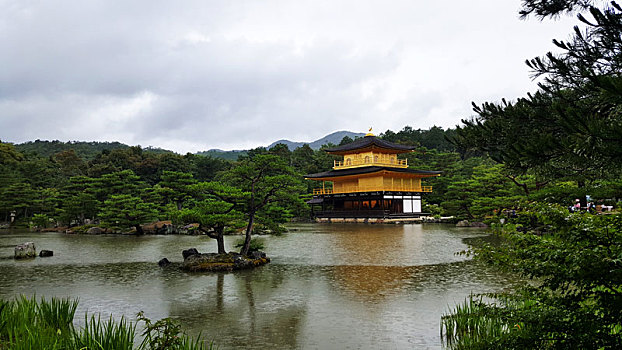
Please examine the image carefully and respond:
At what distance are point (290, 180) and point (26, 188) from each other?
84.8 ft

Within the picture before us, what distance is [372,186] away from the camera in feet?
105

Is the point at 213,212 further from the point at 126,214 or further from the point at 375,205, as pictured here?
the point at 375,205

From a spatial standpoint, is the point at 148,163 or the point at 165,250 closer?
→ the point at 165,250

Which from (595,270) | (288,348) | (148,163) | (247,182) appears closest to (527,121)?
(595,270)

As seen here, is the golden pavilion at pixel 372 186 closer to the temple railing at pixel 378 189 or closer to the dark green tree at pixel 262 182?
the temple railing at pixel 378 189

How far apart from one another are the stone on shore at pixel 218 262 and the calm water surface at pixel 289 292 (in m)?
0.37

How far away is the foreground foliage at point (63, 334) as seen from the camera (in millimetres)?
3428

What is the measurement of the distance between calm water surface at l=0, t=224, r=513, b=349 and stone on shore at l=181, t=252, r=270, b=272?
14.7 inches

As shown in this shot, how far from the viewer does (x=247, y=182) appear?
11.1m

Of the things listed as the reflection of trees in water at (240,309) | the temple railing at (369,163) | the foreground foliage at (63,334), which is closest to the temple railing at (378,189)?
the temple railing at (369,163)

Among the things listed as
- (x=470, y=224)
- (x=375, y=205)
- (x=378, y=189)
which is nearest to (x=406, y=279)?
(x=470, y=224)

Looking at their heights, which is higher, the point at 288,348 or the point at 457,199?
the point at 457,199

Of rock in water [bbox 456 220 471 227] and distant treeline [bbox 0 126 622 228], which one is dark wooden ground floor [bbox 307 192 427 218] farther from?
rock in water [bbox 456 220 471 227]

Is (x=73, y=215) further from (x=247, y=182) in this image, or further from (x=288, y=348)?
(x=288, y=348)
